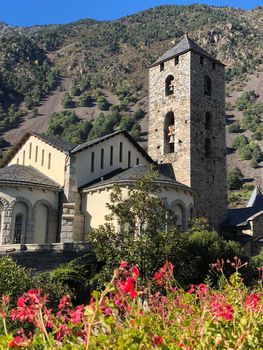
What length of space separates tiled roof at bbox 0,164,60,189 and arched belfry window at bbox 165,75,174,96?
13760 mm

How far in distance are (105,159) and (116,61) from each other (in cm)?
14285

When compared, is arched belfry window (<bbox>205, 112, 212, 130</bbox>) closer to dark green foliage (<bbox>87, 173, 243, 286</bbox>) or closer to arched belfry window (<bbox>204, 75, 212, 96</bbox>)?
arched belfry window (<bbox>204, 75, 212, 96</bbox>)

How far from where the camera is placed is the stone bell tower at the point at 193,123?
3662 cm

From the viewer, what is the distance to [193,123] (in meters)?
37.2

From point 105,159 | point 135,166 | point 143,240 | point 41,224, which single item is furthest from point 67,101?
point 143,240

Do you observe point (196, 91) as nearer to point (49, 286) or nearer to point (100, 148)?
point (100, 148)

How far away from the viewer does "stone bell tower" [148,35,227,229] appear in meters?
36.6

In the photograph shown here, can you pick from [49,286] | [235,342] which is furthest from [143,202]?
[235,342]

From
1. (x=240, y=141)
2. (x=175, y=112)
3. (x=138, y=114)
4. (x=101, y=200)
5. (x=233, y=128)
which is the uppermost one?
(x=138, y=114)

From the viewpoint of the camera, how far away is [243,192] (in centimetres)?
8306

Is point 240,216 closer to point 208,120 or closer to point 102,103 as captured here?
point 208,120

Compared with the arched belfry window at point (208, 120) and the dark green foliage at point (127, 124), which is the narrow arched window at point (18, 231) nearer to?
the arched belfry window at point (208, 120)

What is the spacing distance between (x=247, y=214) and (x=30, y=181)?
1860 centimetres

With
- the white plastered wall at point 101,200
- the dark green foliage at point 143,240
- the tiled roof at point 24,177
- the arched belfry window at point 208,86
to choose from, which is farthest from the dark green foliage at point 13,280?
the arched belfry window at point 208,86
